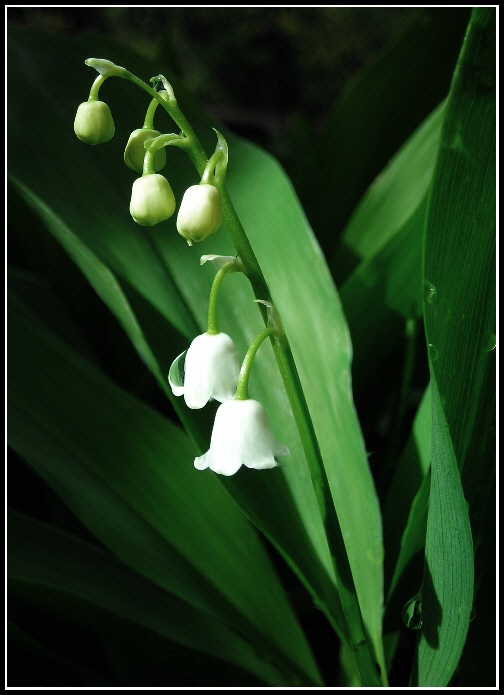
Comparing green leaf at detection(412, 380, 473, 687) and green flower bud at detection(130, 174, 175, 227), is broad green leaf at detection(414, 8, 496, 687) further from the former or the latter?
green flower bud at detection(130, 174, 175, 227)

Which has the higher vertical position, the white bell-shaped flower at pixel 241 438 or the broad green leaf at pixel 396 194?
the broad green leaf at pixel 396 194

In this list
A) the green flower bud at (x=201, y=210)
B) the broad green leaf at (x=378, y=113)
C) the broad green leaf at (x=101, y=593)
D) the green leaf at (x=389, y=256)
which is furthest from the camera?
the broad green leaf at (x=378, y=113)

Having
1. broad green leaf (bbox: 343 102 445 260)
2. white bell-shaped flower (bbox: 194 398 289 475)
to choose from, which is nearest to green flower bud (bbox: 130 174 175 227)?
white bell-shaped flower (bbox: 194 398 289 475)

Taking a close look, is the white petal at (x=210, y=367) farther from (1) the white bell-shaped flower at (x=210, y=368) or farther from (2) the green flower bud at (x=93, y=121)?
(2) the green flower bud at (x=93, y=121)

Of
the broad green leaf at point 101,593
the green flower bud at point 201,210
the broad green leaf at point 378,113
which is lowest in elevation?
the broad green leaf at point 101,593

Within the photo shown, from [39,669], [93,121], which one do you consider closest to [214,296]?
[93,121]

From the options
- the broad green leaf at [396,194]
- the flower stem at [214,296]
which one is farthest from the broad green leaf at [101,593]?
the broad green leaf at [396,194]
